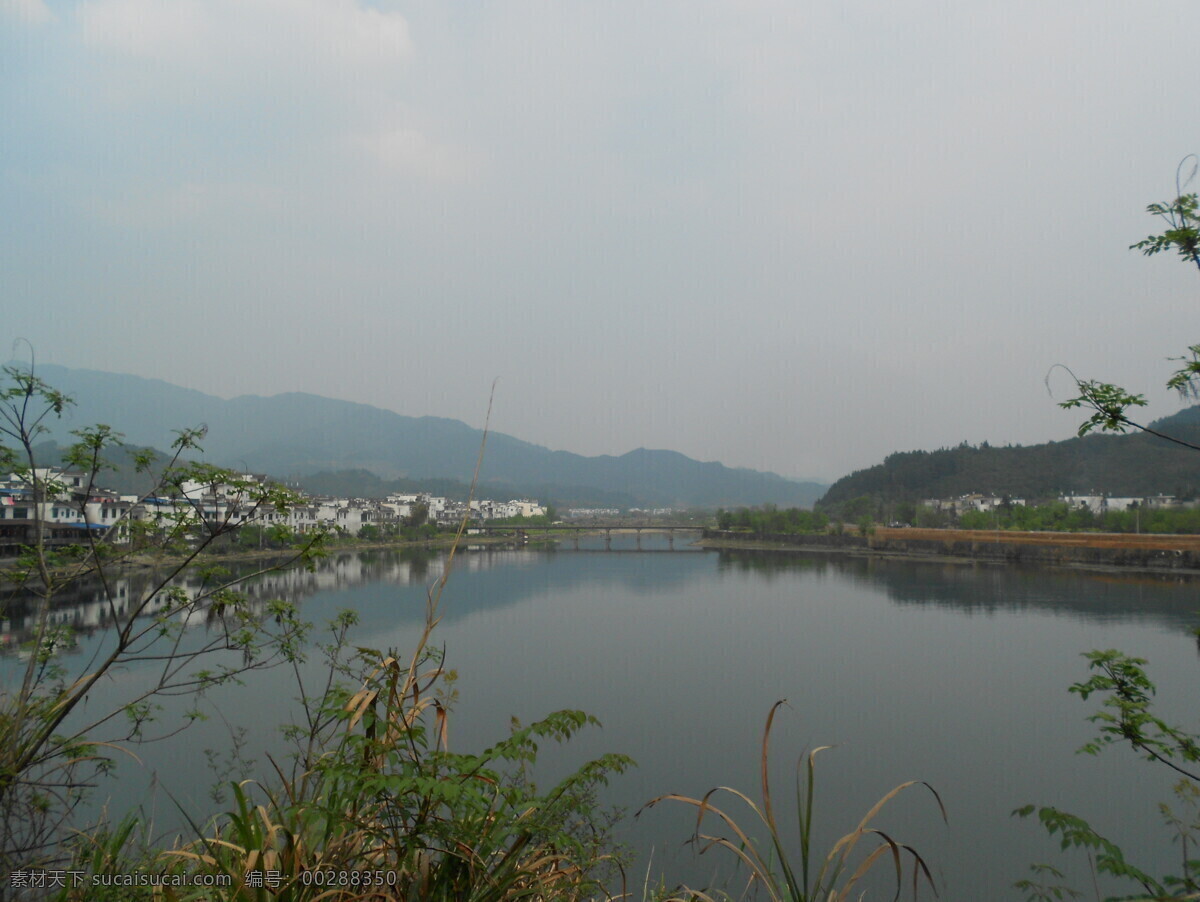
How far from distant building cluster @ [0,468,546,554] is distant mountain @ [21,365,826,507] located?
60.6 metres

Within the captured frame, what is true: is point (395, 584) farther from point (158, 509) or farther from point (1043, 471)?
point (1043, 471)

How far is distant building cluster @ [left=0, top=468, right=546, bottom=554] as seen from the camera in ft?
6.50

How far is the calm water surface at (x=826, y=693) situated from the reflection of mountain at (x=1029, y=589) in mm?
121

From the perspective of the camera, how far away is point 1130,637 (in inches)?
431

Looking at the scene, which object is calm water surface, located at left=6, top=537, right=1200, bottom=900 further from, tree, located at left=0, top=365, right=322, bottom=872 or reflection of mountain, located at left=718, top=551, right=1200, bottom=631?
tree, located at left=0, top=365, right=322, bottom=872

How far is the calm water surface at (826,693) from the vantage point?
489 cm

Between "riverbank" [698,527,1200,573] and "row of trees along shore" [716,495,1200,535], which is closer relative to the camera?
"riverbank" [698,527,1200,573]

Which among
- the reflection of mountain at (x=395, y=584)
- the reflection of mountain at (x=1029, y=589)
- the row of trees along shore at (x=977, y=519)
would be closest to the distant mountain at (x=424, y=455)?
the row of trees along shore at (x=977, y=519)

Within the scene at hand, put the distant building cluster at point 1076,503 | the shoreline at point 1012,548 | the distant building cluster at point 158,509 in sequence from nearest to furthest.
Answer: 1. the distant building cluster at point 158,509
2. the shoreline at point 1012,548
3. the distant building cluster at point 1076,503

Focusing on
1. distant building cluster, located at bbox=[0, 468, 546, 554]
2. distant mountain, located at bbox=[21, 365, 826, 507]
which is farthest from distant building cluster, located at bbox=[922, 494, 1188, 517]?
distant mountain, located at bbox=[21, 365, 826, 507]

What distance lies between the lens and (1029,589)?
1686 cm

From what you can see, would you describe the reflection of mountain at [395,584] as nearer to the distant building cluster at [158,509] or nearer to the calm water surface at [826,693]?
the calm water surface at [826,693]

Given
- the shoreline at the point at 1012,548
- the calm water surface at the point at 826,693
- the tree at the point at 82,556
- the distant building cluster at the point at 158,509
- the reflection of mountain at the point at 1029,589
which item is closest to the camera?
the tree at the point at 82,556

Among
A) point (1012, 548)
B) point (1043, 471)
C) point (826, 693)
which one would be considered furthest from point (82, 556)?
point (1043, 471)
